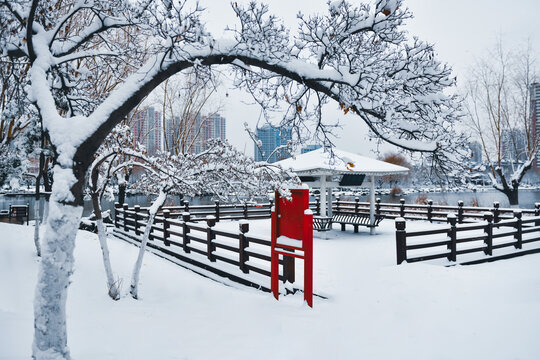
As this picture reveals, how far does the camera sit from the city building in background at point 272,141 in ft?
19.8

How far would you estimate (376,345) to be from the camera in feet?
15.7

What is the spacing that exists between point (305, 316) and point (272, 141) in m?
3.61

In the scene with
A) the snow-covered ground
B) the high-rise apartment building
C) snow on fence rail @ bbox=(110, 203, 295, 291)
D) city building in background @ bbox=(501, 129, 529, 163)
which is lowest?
the snow-covered ground

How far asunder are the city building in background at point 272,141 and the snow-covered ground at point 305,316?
267 cm

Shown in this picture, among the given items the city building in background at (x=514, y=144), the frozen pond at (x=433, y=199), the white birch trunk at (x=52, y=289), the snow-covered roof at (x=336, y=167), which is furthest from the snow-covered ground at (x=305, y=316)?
the frozen pond at (x=433, y=199)

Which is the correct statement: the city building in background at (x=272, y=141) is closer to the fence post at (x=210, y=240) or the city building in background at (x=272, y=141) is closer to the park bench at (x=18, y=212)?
the fence post at (x=210, y=240)

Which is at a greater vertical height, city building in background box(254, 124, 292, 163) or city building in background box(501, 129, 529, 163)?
city building in background box(501, 129, 529, 163)

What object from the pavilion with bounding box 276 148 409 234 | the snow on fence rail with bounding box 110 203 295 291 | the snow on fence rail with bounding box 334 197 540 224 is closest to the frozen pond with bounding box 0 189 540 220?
the snow on fence rail with bounding box 334 197 540 224

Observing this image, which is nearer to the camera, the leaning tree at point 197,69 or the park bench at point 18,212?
the leaning tree at point 197,69

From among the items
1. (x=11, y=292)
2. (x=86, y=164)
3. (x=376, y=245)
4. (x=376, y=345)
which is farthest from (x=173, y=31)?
(x=376, y=245)

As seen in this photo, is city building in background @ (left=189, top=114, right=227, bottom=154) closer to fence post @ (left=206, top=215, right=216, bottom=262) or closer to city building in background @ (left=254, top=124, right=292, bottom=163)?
fence post @ (left=206, top=215, right=216, bottom=262)

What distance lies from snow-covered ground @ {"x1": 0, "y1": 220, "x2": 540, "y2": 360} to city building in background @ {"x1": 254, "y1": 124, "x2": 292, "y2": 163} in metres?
2.67

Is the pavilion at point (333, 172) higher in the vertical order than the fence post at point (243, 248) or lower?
higher

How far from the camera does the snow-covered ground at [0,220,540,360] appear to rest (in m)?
4.52
